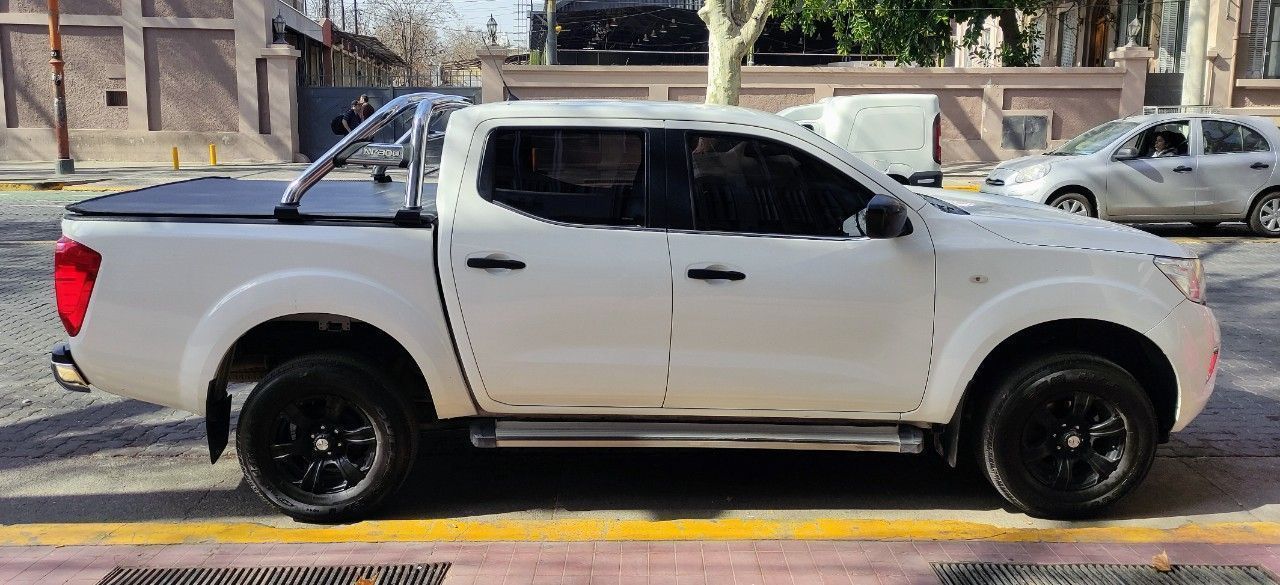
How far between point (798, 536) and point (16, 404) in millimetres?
4834

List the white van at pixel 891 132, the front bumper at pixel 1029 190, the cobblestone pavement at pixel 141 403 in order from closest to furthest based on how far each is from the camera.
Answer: the cobblestone pavement at pixel 141 403 → the white van at pixel 891 132 → the front bumper at pixel 1029 190

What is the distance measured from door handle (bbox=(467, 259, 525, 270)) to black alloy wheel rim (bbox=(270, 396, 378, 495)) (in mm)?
798

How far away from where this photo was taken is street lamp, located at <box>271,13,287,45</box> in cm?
2853

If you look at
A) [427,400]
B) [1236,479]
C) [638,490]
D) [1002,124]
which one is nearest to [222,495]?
[427,400]

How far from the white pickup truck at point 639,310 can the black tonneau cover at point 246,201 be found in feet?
0.12

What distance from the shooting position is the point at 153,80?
92.9ft

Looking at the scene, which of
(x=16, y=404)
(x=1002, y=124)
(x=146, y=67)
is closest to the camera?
(x=16, y=404)

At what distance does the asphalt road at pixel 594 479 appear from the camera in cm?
489

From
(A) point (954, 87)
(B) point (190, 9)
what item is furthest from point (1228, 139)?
(B) point (190, 9)

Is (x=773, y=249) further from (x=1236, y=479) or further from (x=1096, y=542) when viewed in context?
(x=1236, y=479)

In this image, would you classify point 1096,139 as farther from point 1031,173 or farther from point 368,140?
point 368,140

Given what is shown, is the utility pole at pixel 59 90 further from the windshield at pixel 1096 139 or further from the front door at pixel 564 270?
the front door at pixel 564 270

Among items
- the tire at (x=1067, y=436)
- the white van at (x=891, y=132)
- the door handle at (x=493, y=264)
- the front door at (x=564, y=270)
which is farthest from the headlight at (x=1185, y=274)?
the white van at (x=891, y=132)

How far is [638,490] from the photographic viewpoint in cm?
518
